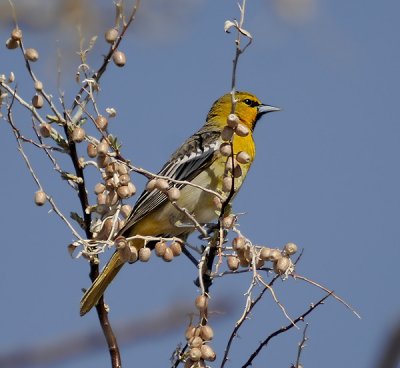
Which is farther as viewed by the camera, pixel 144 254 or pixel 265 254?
pixel 144 254

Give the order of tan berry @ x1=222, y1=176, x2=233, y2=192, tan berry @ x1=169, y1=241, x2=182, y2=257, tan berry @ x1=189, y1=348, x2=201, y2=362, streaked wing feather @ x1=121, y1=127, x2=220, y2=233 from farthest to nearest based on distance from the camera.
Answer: streaked wing feather @ x1=121, y1=127, x2=220, y2=233 → tan berry @ x1=169, y1=241, x2=182, y2=257 → tan berry @ x1=222, y1=176, x2=233, y2=192 → tan berry @ x1=189, y1=348, x2=201, y2=362

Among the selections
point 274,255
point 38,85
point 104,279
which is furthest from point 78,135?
point 104,279

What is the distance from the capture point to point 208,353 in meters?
1.75

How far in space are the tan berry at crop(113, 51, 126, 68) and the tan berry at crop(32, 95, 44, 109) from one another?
0.26 metres

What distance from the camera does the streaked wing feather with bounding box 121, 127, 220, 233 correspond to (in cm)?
365

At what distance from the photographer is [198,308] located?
6.10 ft

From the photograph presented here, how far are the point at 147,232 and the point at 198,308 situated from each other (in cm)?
194

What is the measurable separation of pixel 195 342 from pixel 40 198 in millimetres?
675

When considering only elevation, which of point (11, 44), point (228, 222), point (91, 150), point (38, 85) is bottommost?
point (228, 222)

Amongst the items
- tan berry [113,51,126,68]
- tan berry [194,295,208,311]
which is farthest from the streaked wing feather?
tan berry [194,295,208,311]

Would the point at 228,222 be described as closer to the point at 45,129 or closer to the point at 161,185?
the point at 161,185

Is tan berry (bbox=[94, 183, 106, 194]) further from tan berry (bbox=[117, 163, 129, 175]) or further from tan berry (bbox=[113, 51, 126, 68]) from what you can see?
tan berry (bbox=[113, 51, 126, 68])

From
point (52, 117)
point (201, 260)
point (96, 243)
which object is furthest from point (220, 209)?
point (52, 117)

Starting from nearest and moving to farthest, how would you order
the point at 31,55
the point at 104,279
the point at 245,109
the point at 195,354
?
the point at 195,354
the point at 31,55
the point at 104,279
the point at 245,109
